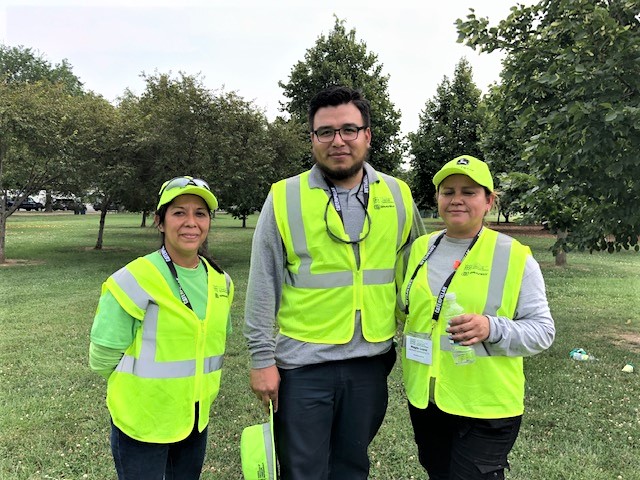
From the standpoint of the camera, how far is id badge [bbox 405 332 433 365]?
245 centimetres

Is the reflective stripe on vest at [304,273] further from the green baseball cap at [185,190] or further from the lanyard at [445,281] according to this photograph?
the green baseball cap at [185,190]

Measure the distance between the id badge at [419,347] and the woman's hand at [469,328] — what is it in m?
0.27

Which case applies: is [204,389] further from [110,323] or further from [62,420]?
[62,420]

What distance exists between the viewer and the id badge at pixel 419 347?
8.04 ft

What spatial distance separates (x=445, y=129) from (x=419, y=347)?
92.7 feet

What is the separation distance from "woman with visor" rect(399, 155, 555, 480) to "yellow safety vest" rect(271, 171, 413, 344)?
6.7 inches

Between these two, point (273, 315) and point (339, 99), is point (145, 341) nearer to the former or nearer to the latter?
point (273, 315)

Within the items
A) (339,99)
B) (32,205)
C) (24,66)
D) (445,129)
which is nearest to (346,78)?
(445,129)

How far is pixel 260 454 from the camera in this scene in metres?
2.50

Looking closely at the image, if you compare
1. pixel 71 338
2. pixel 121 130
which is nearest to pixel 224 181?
pixel 121 130

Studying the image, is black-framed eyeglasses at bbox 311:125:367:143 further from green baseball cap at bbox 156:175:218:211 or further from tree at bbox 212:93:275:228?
tree at bbox 212:93:275:228

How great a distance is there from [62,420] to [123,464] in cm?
289

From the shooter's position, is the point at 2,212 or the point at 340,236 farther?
the point at 2,212

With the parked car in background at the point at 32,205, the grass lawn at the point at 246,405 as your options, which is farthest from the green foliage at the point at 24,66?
the grass lawn at the point at 246,405
